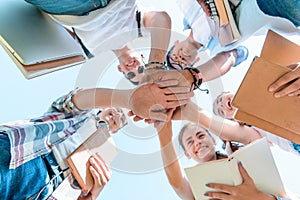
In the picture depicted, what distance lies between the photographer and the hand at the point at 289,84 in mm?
847

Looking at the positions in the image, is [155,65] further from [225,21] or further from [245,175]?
[245,175]

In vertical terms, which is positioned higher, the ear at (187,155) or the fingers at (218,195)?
the fingers at (218,195)

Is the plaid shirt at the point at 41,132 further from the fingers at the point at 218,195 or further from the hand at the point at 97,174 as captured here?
the fingers at the point at 218,195

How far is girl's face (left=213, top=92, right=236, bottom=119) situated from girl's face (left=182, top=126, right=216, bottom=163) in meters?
0.10

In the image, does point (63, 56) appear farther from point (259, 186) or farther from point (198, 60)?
point (259, 186)

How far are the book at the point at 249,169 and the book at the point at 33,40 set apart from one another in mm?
522

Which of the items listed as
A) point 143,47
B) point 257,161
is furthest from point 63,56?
point 257,161

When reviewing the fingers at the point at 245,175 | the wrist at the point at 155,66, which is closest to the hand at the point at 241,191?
the fingers at the point at 245,175

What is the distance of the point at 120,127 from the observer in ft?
3.77

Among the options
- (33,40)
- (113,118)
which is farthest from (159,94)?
(33,40)

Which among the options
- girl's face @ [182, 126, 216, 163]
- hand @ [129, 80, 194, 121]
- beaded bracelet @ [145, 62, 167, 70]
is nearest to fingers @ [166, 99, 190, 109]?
hand @ [129, 80, 194, 121]

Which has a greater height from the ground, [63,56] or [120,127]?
[63,56]

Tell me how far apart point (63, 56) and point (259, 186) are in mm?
714

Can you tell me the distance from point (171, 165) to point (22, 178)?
48 cm
